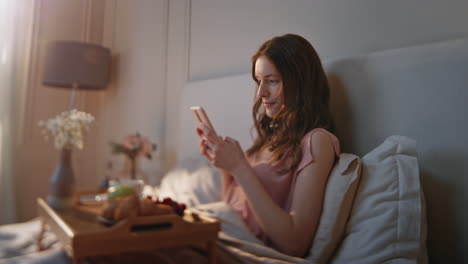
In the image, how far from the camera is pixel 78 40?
4.26 feet

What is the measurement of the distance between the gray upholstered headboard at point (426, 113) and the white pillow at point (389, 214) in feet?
0.19

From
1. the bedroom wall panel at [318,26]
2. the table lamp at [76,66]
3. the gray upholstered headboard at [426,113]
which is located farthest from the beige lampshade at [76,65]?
the gray upholstered headboard at [426,113]

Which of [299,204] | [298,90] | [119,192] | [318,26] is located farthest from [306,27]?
[119,192]

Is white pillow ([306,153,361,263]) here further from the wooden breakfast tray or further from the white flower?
the white flower

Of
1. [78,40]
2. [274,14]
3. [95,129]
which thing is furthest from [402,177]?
[78,40]

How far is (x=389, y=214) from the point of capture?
1.72 feet

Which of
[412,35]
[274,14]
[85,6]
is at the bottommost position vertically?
[412,35]

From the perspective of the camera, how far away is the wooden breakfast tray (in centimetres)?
49

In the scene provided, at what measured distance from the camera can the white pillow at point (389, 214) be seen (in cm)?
51

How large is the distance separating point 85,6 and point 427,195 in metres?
1.23

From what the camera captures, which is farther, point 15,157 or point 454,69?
point 15,157

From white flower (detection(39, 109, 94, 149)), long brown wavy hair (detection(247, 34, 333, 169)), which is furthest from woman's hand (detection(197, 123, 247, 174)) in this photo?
white flower (detection(39, 109, 94, 149))

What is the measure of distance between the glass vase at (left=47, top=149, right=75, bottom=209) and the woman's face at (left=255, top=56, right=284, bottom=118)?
48 cm

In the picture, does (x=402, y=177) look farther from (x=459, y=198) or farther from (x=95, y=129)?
(x=95, y=129)
